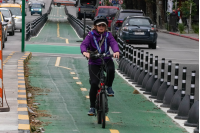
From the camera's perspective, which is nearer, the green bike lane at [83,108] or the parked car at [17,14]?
the green bike lane at [83,108]

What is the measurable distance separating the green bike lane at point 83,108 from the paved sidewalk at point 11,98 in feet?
1.49

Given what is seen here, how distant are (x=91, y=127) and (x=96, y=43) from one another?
1293 mm

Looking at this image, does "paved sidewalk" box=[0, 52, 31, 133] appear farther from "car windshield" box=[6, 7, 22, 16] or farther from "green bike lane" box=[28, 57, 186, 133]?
"car windshield" box=[6, 7, 22, 16]

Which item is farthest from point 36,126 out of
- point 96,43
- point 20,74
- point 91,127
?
point 20,74

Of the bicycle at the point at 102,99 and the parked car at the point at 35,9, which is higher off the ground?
the parked car at the point at 35,9

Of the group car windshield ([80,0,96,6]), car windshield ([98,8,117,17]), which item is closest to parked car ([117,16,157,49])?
car windshield ([98,8,117,17])

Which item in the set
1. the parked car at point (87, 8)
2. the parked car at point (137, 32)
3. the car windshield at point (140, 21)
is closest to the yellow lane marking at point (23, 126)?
the parked car at point (137, 32)

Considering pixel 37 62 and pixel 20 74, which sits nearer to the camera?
pixel 20 74

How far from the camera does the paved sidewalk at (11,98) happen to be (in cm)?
754

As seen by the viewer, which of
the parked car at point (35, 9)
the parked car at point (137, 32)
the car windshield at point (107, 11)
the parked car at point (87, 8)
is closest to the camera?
the parked car at point (137, 32)

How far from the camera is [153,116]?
9.52 meters

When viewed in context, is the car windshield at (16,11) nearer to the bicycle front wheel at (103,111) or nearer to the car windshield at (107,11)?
the car windshield at (107,11)

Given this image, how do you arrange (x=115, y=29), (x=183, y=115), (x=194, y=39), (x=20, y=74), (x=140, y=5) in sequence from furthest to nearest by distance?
(x=140, y=5)
(x=194, y=39)
(x=115, y=29)
(x=20, y=74)
(x=183, y=115)

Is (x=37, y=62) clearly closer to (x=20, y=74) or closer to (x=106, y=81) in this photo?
(x=20, y=74)
